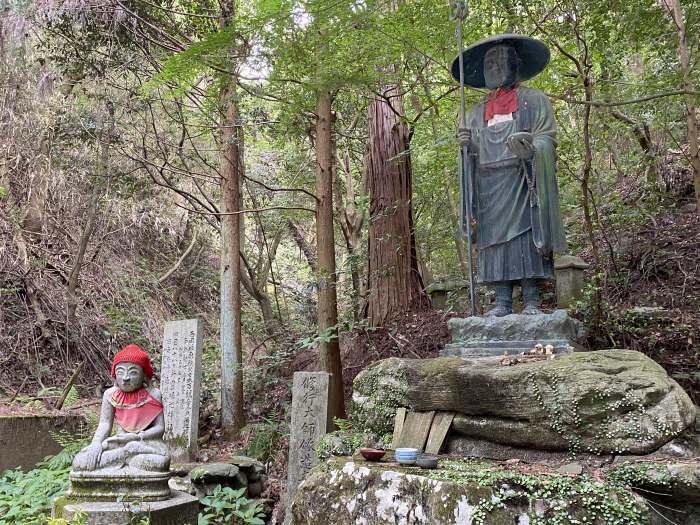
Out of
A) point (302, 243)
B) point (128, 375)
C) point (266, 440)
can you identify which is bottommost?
point (266, 440)

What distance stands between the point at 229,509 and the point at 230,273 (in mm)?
3628

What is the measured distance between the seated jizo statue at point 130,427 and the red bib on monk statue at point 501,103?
3.91 m

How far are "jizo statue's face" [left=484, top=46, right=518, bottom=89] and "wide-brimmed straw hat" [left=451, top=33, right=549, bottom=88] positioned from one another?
0.06 m

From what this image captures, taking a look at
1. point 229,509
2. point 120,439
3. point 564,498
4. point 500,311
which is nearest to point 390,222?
point 500,311

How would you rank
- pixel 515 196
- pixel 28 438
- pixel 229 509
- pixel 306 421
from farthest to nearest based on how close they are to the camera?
pixel 28 438
pixel 306 421
pixel 229 509
pixel 515 196

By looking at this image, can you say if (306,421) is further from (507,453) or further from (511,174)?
(511,174)

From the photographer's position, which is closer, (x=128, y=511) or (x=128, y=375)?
(x=128, y=511)

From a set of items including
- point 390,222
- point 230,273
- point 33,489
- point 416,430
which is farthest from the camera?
point 390,222

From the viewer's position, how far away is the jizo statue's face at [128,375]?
16.6ft

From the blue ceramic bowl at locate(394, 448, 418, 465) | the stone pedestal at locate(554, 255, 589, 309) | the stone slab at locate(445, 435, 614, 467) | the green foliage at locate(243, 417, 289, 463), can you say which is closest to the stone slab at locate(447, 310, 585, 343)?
the stone slab at locate(445, 435, 614, 467)

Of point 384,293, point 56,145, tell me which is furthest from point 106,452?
point 56,145

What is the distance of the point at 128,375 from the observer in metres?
5.05

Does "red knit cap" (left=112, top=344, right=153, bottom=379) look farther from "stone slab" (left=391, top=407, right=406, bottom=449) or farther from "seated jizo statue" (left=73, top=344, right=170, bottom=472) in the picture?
"stone slab" (left=391, top=407, right=406, bottom=449)

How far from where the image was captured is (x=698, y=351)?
604 cm
